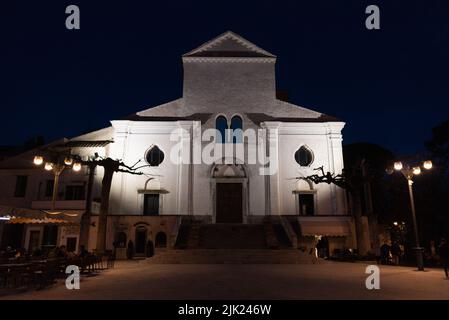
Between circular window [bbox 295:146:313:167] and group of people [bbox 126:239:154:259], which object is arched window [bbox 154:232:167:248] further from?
circular window [bbox 295:146:313:167]

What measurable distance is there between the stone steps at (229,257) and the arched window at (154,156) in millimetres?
10228

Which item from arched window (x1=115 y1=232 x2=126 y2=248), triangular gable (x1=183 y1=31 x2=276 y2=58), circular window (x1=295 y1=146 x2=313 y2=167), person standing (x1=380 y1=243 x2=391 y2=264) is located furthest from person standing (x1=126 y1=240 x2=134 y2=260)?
triangular gable (x1=183 y1=31 x2=276 y2=58)

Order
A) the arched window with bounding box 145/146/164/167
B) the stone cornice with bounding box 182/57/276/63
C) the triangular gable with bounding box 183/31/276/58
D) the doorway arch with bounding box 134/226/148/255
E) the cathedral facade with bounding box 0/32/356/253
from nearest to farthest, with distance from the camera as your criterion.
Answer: the doorway arch with bounding box 134/226/148/255 < the cathedral facade with bounding box 0/32/356/253 < the arched window with bounding box 145/146/164/167 < the stone cornice with bounding box 182/57/276/63 < the triangular gable with bounding box 183/31/276/58

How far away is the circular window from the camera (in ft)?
96.6

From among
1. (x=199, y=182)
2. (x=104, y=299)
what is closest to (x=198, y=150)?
(x=199, y=182)

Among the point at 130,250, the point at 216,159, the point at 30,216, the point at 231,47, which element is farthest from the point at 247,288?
the point at 231,47

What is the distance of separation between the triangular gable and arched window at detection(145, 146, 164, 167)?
372 inches

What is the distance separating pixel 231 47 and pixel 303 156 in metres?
11.6

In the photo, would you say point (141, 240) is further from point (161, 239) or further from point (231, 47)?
point (231, 47)

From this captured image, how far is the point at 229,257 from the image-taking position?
2000 centimetres

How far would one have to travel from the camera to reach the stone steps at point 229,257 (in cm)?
1964

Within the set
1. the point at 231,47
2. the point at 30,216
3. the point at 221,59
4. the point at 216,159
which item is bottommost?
the point at 30,216
